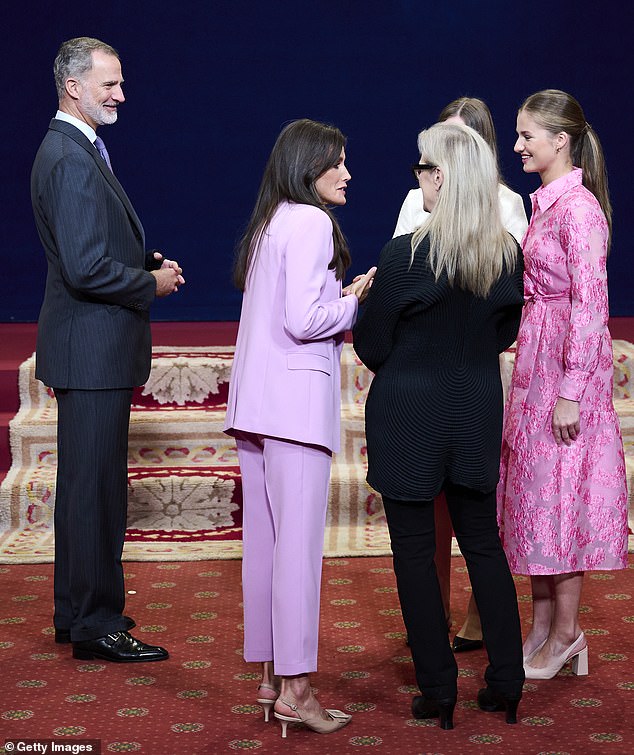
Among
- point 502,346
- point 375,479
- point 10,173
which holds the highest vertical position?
point 10,173

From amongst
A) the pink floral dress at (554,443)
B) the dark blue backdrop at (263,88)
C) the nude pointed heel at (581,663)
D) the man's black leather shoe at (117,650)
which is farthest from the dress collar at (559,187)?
the dark blue backdrop at (263,88)

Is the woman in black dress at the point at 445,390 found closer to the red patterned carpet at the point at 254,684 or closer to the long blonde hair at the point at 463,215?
the long blonde hair at the point at 463,215

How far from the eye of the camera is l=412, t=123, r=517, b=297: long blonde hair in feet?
7.92

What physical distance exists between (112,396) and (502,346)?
1.14 metres

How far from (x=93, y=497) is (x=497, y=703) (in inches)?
49.2

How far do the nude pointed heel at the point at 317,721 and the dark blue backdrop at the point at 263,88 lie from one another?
14.0ft

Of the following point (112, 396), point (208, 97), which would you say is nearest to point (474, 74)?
point (208, 97)

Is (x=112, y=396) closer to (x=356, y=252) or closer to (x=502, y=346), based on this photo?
(x=502, y=346)

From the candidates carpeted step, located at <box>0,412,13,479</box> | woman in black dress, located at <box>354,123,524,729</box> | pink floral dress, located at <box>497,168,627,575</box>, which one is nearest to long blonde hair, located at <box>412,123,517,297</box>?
woman in black dress, located at <box>354,123,524,729</box>

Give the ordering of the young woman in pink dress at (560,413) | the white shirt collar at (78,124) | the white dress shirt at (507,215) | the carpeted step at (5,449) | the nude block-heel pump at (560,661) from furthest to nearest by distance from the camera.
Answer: the carpeted step at (5,449), the white dress shirt at (507,215), the white shirt collar at (78,124), the nude block-heel pump at (560,661), the young woman in pink dress at (560,413)

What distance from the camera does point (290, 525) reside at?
102 inches

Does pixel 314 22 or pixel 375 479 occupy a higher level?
pixel 314 22

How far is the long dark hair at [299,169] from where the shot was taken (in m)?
2.52

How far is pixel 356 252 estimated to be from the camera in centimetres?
669
